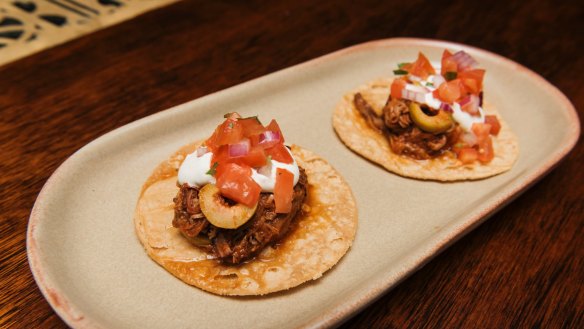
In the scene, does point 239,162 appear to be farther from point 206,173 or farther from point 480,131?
point 480,131

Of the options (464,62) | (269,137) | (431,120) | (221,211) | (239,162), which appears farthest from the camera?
(464,62)

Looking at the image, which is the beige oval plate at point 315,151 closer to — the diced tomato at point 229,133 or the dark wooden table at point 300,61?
the dark wooden table at point 300,61

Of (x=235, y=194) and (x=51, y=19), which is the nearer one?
(x=235, y=194)

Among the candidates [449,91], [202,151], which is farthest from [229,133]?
[449,91]

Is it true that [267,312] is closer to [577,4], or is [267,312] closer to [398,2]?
[398,2]

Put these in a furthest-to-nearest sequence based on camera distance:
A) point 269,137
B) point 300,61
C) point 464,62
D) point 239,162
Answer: point 300,61, point 464,62, point 269,137, point 239,162

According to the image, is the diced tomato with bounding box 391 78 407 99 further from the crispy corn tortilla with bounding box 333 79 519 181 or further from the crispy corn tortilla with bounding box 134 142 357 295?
the crispy corn tortilla with bounding box 134 142 357 295

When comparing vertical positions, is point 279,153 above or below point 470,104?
above
